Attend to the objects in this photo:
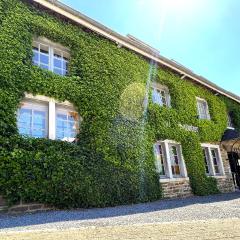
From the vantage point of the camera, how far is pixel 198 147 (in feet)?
40.7

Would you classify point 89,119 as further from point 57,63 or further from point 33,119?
point 57,63

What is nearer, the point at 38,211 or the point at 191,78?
the point at 38,211

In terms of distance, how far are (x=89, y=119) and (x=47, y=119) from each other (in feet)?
4.34

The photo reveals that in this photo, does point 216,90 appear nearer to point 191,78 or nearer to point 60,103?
point 191,78

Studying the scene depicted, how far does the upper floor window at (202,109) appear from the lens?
14562 millimetres

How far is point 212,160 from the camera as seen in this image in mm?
13367

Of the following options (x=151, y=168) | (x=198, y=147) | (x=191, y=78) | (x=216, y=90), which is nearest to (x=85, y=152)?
(x=151, y=168)

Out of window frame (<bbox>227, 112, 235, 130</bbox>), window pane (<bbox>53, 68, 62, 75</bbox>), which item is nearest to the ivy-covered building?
window pane (<bbox>53, 68, 62, 75</bbox>)

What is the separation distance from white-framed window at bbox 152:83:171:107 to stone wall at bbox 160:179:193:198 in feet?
11.7

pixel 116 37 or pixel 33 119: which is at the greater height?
pixel 116 37

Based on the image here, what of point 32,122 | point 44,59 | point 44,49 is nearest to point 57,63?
point 44,59

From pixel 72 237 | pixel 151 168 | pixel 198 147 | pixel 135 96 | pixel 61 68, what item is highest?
pixel 61 68

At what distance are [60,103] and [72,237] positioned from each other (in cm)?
594

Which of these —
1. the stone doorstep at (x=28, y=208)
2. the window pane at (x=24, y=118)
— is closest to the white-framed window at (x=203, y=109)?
the window pane at (x=24, y=118)
